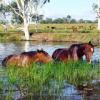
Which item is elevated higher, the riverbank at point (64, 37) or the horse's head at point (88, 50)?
the horse's head at point (88, 50)

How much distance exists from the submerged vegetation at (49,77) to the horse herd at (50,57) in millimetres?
1529

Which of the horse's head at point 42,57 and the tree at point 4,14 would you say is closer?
the horse's head at point 42,57

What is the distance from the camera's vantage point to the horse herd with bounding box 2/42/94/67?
1607 centimetres

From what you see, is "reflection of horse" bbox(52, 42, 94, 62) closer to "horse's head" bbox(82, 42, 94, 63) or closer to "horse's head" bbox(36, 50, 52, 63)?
"horse's head" bbox(82, 42, 94, 63)

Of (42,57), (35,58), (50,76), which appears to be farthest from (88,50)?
(50,76)

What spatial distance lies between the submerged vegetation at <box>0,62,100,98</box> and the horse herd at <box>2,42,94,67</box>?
5.02 ft

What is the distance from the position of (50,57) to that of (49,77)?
390cm

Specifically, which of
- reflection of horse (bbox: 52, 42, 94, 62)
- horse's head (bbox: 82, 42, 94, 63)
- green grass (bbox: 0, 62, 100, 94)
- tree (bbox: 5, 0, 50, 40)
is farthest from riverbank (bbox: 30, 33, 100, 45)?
green grass (bbox: 0, 62, 100, 94)

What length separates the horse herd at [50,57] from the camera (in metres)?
16.1

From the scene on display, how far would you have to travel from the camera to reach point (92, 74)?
14.2m

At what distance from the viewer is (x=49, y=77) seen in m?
12.5

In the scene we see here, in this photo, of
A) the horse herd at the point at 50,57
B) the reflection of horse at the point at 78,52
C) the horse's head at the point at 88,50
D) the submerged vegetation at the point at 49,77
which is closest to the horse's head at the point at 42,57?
the horse herd at the point at 50,57

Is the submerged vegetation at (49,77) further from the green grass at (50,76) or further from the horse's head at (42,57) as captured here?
the horse's head at (42,57)

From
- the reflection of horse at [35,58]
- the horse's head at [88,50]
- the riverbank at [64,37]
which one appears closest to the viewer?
the reflection of horse at [35,58]
